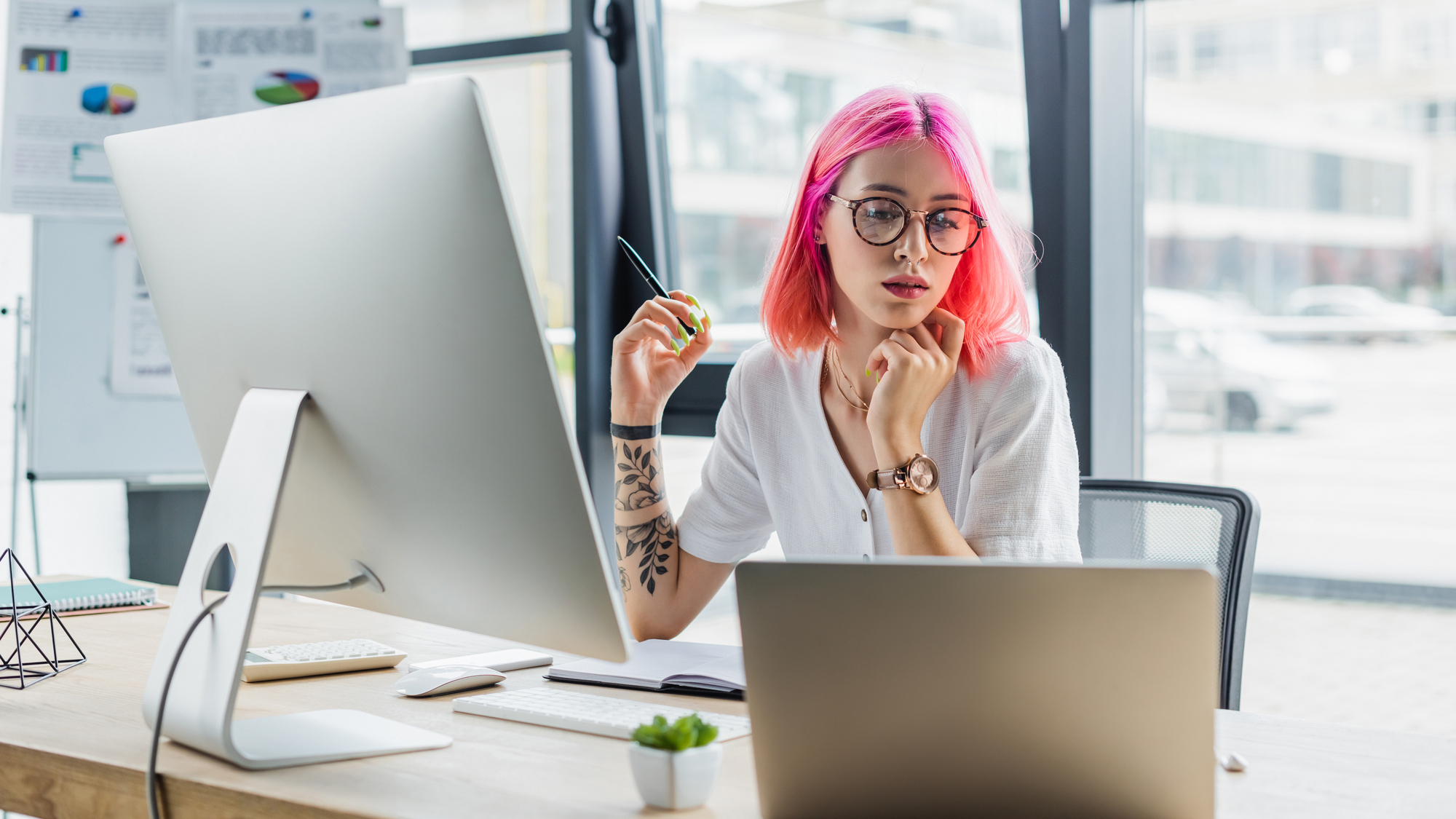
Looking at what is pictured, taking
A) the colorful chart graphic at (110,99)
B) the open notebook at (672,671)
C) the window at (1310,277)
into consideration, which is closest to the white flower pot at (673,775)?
the open notebook at (672,671)

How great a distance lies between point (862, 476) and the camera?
1.57m

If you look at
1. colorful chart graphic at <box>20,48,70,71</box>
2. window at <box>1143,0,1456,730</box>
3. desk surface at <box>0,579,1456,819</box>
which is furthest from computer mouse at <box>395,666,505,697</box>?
colorful chart graphic at <box>20,48,70,71</box>

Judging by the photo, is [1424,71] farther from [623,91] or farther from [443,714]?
[443,714]

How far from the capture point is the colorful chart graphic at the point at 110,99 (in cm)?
271

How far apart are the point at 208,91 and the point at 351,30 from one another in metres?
0.35

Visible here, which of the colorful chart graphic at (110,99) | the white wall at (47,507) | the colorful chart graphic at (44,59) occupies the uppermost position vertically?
the colorful chart graphic at (44,59)

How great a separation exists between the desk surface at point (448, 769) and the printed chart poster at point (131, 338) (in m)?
1.65

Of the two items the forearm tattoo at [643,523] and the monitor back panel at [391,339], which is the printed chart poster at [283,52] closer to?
the forearm tattoo at [643,523]

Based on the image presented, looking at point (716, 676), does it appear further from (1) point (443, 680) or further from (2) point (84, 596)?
(2) point (84, 596)

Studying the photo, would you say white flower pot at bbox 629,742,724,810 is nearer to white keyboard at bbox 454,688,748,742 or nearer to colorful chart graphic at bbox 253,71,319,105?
white keyboard at bbox 454,688,748,742

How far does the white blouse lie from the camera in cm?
138

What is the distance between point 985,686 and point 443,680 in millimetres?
658

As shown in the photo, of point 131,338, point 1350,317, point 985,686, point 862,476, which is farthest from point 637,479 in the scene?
point 131,338

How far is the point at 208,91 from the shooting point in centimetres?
277
